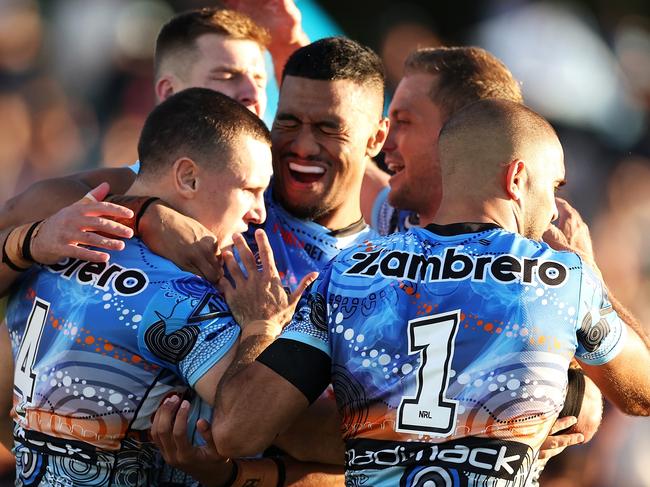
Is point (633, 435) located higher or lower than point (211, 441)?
lower

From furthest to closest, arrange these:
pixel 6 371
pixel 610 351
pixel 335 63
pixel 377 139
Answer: pixel 377 139 → pixel 335 63 → pixel 6 371 → pixel 610 351

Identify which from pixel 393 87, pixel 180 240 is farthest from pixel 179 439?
pixel 393 87

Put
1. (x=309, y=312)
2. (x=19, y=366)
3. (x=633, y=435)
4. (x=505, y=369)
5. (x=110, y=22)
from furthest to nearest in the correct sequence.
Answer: (x=110, y=22), (x=633, y=435), (x=19, y=366), (x=309, y=312), (x=505, y=369)

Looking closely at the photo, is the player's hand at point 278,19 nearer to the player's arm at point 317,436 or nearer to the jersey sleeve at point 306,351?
the player's arm at point 317,436

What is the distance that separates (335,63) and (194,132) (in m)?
1.27

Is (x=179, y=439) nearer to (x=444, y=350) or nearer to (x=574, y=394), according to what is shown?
(x=444, y=350)

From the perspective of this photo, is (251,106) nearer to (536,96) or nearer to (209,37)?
(209,37)

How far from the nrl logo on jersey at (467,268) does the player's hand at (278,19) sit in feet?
10.3

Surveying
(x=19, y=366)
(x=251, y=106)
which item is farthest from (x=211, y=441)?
(x=251, y=106)

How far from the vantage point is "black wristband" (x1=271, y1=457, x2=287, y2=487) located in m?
3.99

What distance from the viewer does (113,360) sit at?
140 inches

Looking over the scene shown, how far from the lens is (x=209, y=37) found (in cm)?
569

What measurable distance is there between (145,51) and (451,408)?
6.44 meters

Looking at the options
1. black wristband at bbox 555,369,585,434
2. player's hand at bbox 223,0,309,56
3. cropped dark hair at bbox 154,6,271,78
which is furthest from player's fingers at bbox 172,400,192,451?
player's hand at bbox 223,0,309,56
